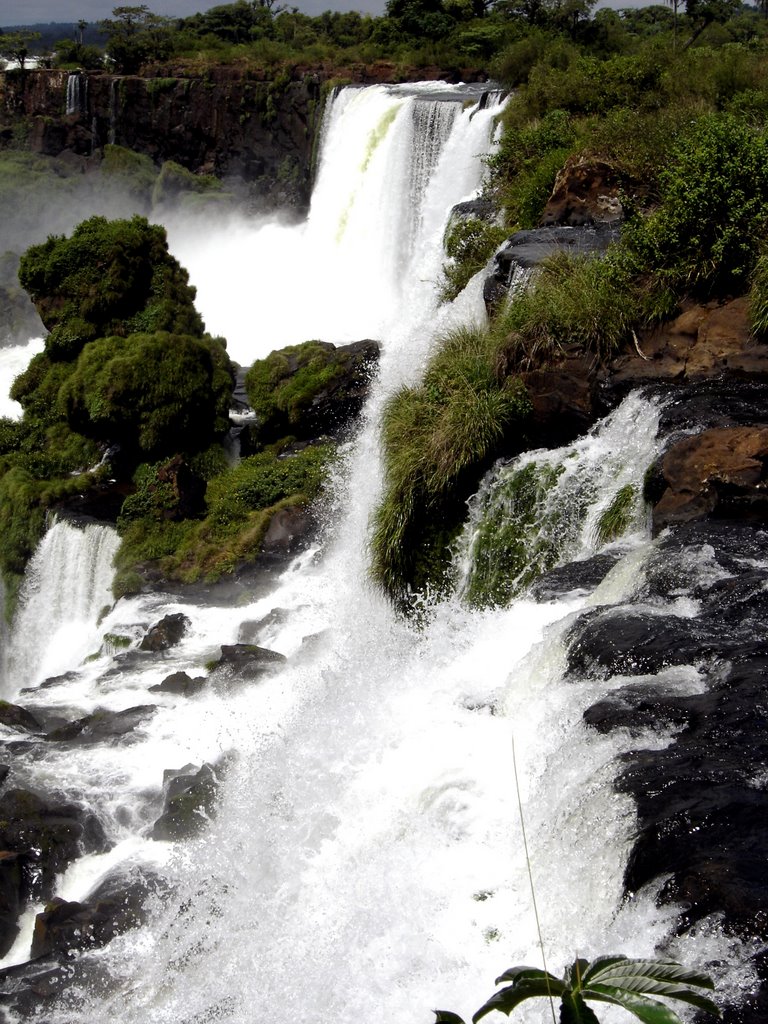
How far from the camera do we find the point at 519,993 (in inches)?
86.7

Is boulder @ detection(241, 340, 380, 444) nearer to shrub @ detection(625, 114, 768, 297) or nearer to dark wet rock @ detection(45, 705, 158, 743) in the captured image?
shrub @ detection(625, 114, 768, 297)

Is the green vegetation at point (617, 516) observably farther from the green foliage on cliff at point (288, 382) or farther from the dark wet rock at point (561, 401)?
the green foliage on cliff at point (288, 382)

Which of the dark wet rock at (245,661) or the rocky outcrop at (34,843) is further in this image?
the dark wet rock at (245,661)

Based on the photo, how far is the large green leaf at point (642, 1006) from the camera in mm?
2004

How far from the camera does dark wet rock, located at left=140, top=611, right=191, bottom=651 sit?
12.6 metres

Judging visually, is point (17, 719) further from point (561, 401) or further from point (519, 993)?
point (519, 993)

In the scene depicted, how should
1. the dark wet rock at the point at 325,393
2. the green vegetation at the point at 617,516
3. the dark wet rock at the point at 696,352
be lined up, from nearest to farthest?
the green vegetation at the point at 617,516 → the dark wet rock at the point at 696,352 → the dark wet rock at the point at 325,393

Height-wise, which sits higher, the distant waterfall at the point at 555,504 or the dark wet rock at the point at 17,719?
the distant waterfall at the point at 555,504

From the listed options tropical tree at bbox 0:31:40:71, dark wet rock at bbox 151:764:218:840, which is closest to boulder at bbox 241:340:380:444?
dark wet rock at bbox 151:764:218:840

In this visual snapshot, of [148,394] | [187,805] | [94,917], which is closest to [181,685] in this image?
[187,805]

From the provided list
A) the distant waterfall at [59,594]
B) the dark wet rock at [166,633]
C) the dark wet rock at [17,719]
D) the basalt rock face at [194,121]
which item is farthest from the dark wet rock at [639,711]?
the basalt rock face at [194,121]

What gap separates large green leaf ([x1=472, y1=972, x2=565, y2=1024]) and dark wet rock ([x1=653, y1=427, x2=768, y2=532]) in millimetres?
6373

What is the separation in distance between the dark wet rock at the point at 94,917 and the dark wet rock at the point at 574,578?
3964 millimetres

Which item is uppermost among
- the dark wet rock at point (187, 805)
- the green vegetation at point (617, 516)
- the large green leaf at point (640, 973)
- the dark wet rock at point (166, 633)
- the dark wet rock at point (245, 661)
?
the large green leaf at point (640, 973)
